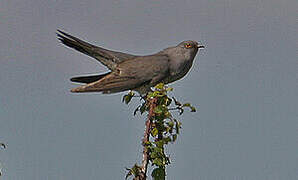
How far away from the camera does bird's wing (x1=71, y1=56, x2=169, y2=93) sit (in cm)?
639

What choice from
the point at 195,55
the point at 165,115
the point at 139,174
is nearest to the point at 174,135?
the point at 165,115

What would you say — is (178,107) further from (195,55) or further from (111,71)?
(195,55)

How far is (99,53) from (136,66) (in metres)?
0.76

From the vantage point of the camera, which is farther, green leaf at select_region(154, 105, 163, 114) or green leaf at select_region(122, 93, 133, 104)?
green leaf at select_region(122, 93, 133, 104)

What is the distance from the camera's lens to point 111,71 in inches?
274

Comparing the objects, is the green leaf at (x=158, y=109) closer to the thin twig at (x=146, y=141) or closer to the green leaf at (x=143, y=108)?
the thin twig at (x=146, y=141)

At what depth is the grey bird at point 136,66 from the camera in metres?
6.47

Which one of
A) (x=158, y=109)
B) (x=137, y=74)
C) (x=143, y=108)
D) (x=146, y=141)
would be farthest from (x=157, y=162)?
(x=137, y=74)

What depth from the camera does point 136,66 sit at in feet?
22.3

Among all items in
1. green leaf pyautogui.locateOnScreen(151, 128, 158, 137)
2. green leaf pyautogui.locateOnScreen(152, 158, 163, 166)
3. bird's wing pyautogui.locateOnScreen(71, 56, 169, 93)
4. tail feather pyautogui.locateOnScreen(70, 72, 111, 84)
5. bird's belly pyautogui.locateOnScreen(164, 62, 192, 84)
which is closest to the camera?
green leaf pyautogui.locateOnScreen(152, 158, 163, 166)

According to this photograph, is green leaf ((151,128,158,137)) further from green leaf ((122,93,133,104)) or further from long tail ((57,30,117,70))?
long tail ((57,30,117,70))

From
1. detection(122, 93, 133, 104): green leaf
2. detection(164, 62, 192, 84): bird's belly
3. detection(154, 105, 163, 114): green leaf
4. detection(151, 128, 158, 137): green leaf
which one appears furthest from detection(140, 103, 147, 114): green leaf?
detection(164, 62, 192, 84): bird's belly

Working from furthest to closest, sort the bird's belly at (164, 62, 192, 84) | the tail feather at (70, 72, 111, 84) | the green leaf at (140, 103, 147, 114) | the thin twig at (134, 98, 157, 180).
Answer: the bird's belly at (164, 62, 192, 84) → the tail feather at (70, 72, 111, 84) → the green leaf at (140, 103, 147, 114) → the thin twig at (134, 98, 157, 180)

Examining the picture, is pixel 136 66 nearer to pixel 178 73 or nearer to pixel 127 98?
pixel 178 73
